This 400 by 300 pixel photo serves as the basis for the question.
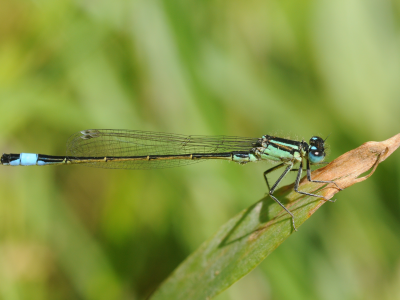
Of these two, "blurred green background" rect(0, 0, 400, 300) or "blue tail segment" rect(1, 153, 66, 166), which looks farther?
"blue tail segment" rect(1, 153, 66, 166)

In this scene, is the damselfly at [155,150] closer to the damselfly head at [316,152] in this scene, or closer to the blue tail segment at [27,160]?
the blue tail segment at [27,160]

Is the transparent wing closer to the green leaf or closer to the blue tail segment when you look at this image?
the blue tail segment

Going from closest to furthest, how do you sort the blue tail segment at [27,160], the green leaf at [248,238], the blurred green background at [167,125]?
the green leaf at [248,238] → the blurred green background at [167,125] → the blue tail segment at [27,160]

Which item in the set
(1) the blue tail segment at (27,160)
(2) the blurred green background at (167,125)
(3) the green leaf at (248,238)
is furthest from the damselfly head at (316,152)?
(1) the blue tail segment at (27,160)

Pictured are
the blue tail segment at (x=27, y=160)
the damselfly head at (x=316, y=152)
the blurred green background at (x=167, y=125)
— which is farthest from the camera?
the blue tail segment at (x=27, y=160)

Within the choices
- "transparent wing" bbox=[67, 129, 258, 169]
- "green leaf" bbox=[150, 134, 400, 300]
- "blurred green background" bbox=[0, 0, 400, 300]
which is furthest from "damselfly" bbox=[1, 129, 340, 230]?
"green leaf" bbox=[150, 134, 400, 300]

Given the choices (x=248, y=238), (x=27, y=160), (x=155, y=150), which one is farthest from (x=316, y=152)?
(x=27, y=160)

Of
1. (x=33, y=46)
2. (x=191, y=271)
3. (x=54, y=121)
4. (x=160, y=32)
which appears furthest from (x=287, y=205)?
(x=33, y=46)
